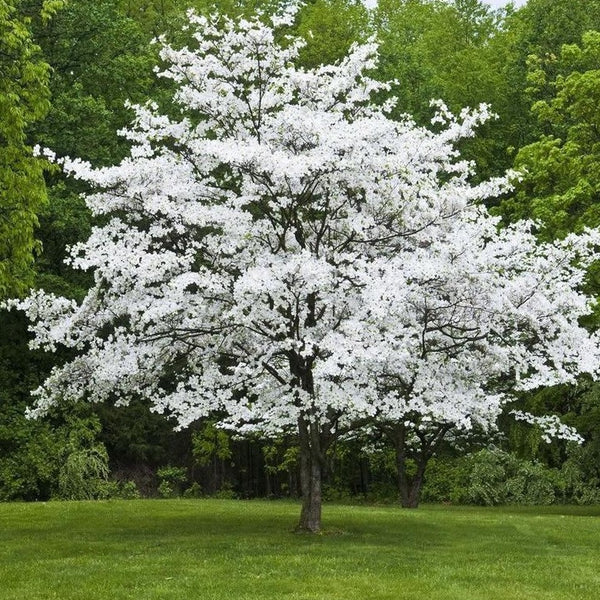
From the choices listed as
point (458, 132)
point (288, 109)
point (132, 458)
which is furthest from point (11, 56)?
point (132, 458)

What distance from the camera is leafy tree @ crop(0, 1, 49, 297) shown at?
18.3m

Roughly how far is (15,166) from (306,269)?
7.81 m

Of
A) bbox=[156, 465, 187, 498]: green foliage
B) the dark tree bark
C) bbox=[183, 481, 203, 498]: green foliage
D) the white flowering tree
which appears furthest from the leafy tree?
bbox=[183, 481, 203, 498]: green foliage

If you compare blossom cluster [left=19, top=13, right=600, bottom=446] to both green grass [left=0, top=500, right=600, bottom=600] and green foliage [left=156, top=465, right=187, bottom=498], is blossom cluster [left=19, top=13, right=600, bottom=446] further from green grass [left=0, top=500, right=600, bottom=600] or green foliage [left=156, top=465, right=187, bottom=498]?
green foliage [left=156, top=465, right=187, bottom=498]

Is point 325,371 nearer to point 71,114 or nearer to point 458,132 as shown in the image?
point 458,132

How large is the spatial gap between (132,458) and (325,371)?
74.7 feet

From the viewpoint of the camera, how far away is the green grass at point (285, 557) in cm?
1168

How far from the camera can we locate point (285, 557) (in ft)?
45.5

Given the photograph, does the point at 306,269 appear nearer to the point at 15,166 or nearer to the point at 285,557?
the point at 285,557

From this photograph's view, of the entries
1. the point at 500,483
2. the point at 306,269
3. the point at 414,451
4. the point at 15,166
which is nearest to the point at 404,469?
the point at 414,451

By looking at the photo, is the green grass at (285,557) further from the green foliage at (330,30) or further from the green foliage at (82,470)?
the green foliage at (330,30)

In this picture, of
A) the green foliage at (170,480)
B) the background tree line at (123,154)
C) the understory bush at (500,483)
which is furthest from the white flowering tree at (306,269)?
the green foliage at (170,480)

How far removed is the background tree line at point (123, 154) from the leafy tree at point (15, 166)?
37 millimetres

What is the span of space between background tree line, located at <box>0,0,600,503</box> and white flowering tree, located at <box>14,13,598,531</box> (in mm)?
3597
